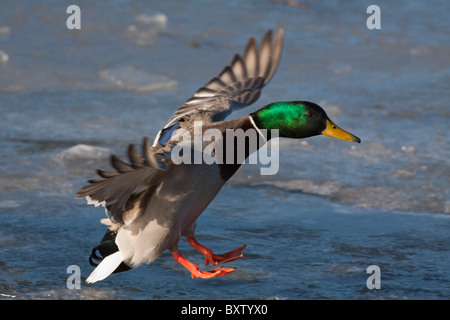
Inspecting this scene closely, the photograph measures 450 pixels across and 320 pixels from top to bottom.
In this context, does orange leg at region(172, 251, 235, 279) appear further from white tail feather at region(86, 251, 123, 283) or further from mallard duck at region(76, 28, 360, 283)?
white tail feather at region(86, 251, 123, 283)

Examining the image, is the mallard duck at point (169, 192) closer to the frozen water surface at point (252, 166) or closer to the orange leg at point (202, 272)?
the orange leg at point (202, 272)

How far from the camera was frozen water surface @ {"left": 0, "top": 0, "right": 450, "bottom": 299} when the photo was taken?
4.02m

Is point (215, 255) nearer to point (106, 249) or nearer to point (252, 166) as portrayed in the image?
point (106, 249)

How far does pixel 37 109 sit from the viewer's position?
6676 mm

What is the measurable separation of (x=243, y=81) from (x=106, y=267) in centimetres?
174

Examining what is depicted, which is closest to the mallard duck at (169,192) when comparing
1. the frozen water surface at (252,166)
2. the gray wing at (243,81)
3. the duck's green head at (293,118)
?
the duck's green head at (293,118)

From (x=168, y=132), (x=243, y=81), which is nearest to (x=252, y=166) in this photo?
(x=243, y=81)

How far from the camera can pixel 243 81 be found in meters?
4.94

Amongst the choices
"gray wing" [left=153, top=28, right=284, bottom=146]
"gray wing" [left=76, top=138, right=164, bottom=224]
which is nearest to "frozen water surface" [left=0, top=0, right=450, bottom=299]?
"gray wing" [left=76, top=138, right=164, bottom=224]

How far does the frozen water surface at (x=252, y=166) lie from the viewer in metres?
4.02

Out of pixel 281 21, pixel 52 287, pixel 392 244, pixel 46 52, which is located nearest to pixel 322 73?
pixel 281 21

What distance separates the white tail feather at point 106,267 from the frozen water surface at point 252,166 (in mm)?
121

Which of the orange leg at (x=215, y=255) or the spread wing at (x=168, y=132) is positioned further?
the orange leg at (x=215, y=255)

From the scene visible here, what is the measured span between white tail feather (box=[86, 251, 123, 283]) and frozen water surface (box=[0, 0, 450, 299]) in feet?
0.40
